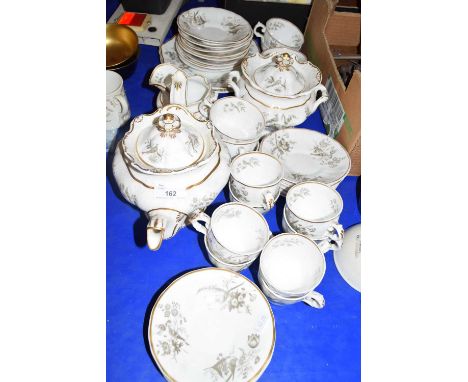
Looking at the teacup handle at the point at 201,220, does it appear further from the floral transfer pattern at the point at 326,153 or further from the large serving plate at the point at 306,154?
the floral transfer pattern at the point at 326,153

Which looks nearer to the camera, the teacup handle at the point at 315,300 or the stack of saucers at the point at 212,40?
the teacup handle at the point at 315,300

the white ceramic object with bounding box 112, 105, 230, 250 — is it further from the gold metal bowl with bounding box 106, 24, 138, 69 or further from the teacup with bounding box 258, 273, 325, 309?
the gold metal bowl with bounding box 106, 24, 138, 69

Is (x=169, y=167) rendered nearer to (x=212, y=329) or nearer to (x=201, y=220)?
(x=201, y=220)

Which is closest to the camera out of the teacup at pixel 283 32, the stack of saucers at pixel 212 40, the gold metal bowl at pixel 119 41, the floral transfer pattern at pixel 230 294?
the floral transfer pattern at pixel 230 294

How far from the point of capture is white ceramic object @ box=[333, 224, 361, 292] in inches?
48.0

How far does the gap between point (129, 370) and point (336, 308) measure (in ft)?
2.18

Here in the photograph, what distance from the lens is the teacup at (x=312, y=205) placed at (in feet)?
4.04

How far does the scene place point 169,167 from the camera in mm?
971

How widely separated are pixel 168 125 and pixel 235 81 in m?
0.67

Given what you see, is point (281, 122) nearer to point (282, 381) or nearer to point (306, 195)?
point (306, 195)

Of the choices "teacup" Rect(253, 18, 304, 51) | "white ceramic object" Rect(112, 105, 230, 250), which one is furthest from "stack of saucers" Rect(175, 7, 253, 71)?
"white ceramic object" Rect(112, 105, 230, 250)

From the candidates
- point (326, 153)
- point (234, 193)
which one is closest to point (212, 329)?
point (234, 193)

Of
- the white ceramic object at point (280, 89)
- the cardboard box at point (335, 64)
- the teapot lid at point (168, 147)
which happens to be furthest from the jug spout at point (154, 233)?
the cardboard box at point (335, 64)

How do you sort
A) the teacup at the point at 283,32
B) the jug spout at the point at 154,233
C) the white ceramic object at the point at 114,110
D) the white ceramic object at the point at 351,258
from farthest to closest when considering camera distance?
1. the teacup at the point at 283,32
2. the white ceramic object at the point at 114,110
3. the white ceramic object at the point at 351,258
4. the jug spout at the point at 154,233
